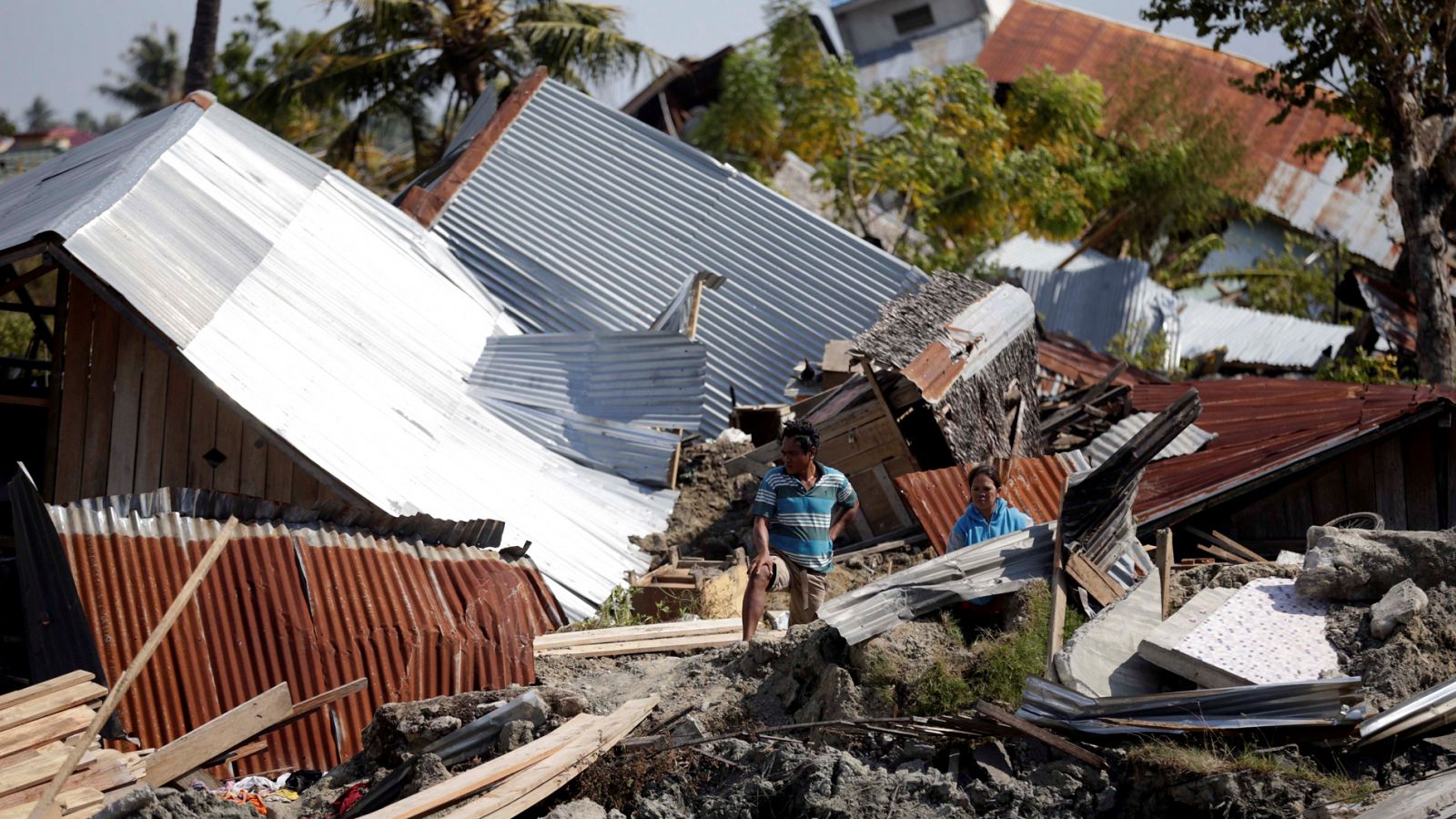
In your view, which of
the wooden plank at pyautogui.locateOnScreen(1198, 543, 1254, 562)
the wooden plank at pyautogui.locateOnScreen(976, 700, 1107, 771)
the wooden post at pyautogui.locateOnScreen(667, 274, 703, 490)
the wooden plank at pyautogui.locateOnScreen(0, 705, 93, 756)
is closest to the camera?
the wooden plank at pyautogui.locateOnScreen(976, 700, 1107, 771)

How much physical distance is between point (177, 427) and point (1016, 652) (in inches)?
236

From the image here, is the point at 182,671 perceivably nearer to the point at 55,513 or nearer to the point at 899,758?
the point at 55,513

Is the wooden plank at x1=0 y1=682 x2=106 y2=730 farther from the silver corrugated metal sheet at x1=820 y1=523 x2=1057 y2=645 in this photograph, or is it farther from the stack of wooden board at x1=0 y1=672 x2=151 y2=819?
the silver corrugated metal sheet at x1=820 y1=523 x2=1057 y2=645

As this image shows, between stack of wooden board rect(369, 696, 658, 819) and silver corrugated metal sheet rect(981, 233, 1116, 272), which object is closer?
stack of wooden board rect(369, 696, 658, 819)

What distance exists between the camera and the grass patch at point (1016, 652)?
6.28 metres

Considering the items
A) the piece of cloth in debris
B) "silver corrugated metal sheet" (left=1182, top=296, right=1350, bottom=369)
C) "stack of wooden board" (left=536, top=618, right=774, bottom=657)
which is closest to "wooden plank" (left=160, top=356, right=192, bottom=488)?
"stack of wooden board" (left=536, top=618, right=774, bottom=657)

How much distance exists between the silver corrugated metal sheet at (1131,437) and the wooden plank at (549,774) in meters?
6.61

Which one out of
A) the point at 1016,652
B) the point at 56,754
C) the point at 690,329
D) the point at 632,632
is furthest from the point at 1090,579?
the point at 690,329

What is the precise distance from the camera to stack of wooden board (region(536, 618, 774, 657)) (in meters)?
8.24

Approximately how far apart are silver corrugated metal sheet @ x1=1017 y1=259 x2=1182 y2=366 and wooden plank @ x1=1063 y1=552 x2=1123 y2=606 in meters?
14.4

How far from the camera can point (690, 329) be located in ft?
44.1

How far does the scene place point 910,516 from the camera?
1083 cm

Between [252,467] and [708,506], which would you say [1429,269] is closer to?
[708,506]

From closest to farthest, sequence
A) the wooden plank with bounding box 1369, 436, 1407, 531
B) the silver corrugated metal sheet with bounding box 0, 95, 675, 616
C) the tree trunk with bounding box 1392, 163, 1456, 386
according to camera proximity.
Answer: the silver corrugated metal sheet with bounding box 0, 95, 675, 616 < the wooden plank with bounding box 1369, 436, 1407, 531 < the tree trunk with bounding box 1392, 163, 1456, 386
